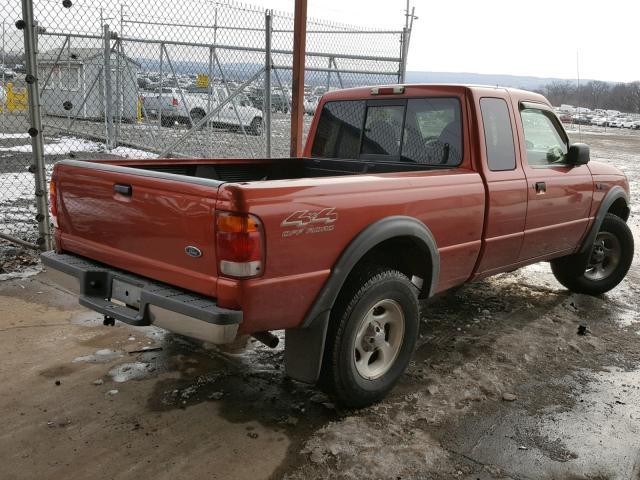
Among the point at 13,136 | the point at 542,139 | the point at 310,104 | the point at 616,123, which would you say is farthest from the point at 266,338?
the point at 616,123

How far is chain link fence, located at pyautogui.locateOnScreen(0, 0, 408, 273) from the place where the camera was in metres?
8.02

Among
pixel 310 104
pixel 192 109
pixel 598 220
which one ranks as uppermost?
pixel 310 104

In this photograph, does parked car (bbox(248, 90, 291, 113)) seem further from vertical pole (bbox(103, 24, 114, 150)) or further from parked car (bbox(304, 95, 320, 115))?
vertical pole (bbox(103, 24, 114, 150))

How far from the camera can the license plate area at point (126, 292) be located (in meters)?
3.06

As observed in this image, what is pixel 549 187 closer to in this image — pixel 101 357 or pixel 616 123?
pixel 101 357

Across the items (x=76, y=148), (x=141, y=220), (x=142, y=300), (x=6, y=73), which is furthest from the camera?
(x=76, y=148)

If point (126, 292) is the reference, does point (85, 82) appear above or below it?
above

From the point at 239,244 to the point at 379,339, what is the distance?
1.27 m

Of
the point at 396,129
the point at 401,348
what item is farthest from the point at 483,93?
the point at 401,348

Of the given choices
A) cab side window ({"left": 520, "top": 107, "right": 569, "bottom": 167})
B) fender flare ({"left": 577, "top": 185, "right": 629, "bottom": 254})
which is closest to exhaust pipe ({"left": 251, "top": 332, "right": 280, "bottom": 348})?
cab side window ({"left": 520, "top": 107, "right": 569, "bottom": 167})

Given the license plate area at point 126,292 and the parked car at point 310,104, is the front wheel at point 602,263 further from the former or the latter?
the parked car at point 310,104

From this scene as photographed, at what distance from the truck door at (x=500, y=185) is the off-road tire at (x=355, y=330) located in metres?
0.99

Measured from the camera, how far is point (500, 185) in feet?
13.9

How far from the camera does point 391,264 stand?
3.83m
